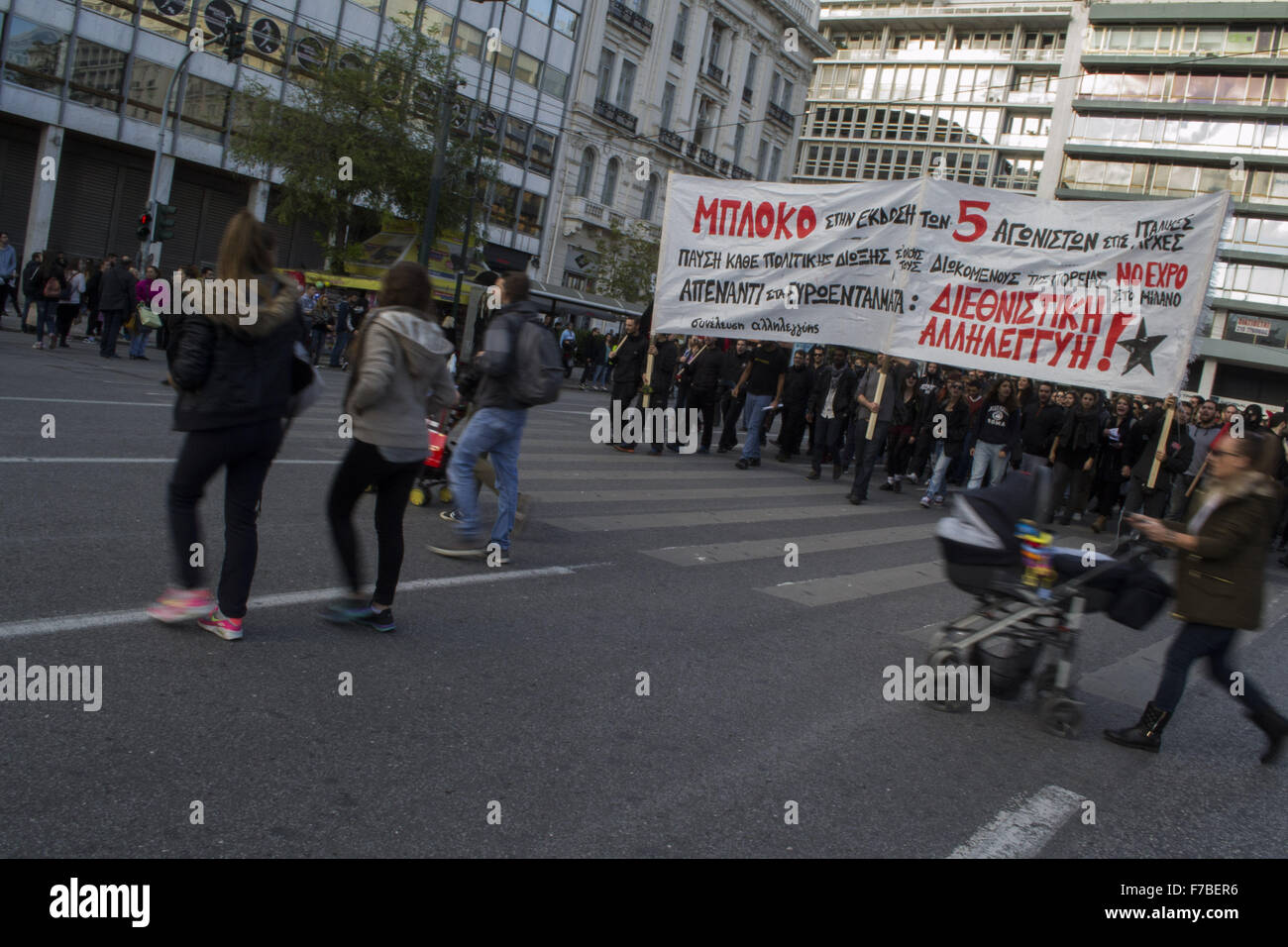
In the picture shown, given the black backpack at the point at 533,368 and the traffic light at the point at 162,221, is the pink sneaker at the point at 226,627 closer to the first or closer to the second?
the black backpack at the point at 533,368

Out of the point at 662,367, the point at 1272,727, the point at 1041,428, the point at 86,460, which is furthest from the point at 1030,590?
the point at 662,367

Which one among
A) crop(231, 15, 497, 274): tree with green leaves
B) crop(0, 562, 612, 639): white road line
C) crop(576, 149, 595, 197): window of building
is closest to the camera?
crop(0, 562, 612, 639): white road line

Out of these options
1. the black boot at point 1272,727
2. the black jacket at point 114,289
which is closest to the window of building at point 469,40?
the black jacket at point 114,289

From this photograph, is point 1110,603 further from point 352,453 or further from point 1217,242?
point 1217,242

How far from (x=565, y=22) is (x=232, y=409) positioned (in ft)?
146

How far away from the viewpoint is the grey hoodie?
4871 millimetres

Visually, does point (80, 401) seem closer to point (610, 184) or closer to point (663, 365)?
point (663, 365)

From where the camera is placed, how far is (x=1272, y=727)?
494cm

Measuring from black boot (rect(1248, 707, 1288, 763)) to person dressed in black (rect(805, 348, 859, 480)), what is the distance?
32.9 feet

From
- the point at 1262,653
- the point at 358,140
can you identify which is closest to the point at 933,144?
the point at 358,140

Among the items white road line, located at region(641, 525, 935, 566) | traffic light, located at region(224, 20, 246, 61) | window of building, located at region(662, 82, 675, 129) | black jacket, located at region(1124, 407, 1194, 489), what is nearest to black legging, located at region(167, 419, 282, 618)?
white road line, located at region(641, 525, 935, 566)

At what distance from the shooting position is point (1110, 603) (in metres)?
4.89

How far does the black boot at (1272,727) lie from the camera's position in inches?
194

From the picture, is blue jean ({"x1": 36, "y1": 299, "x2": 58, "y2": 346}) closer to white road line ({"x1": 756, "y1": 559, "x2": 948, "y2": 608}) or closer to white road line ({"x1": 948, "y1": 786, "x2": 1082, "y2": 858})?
white road line ({"x1": 756, "y1": 559, "x2": 948, "y2": 608})
